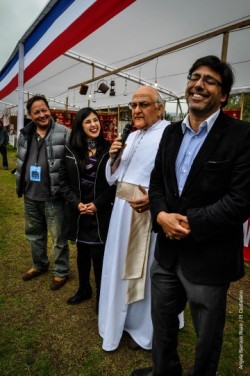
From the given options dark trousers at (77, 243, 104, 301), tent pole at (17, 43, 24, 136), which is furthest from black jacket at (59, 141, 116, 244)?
tent pole at (17, 43, 24, 136)

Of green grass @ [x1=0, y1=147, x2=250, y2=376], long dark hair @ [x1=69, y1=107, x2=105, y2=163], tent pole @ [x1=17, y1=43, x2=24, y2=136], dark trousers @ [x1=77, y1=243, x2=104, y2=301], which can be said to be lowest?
green grass @ [x1=0, y1=147, x2=250, y2=376]

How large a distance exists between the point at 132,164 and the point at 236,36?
5.05 m

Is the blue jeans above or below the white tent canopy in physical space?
below

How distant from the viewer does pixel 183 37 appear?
5875 millimetres

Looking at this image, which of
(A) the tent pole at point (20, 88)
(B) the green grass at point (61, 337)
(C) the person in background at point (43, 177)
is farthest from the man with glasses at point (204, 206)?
(A) the tent pole at point (20, 88)

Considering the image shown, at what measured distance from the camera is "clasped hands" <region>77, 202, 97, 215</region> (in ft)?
7.66

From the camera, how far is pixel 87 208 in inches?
92.2

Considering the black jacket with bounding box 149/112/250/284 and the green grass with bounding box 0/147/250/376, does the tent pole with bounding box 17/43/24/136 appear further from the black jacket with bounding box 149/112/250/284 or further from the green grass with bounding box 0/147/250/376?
the black jacket with bounding box 149/112/250/284

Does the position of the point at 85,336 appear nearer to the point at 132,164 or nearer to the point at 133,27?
the point at 132,164

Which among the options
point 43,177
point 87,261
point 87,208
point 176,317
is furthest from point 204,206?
point 43,177

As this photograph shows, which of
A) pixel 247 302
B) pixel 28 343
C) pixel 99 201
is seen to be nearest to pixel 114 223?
pixel 99 201

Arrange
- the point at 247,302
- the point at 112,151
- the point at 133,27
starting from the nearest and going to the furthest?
the point at 112,151, the point at 247,302, the point at 133,27

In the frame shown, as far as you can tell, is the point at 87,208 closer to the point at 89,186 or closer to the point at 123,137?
the point at 89,186

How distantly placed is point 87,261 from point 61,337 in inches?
26.4
